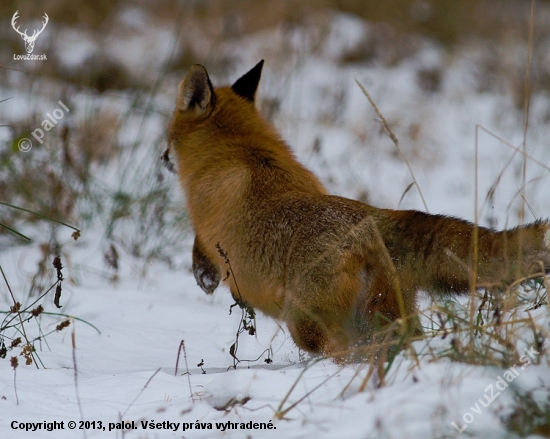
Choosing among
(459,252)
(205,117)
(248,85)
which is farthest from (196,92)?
(459,252)

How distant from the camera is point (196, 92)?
497 cm

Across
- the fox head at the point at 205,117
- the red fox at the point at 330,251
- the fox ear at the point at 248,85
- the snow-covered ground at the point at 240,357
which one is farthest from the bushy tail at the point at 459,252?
the fox ear at the point at 248,85

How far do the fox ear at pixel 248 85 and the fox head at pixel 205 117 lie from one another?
Result: 11 centimetres

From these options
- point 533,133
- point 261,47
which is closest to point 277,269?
point 533,133

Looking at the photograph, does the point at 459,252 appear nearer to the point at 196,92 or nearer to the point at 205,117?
the point at 205,117

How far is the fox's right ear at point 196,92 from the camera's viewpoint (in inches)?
191

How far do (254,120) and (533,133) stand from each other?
7729mm

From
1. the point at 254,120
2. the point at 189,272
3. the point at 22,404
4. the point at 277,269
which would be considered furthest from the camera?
the point at 189,272

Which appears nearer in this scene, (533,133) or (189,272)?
(189,272)

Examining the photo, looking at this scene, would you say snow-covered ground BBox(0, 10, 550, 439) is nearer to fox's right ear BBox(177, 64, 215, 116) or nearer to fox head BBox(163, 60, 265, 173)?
fox head BBox(163, 60, 265, 173)

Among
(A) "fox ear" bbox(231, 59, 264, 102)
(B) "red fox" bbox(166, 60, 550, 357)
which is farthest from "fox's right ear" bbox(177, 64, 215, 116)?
(B) "red fox" bbox(166, 60, 550, 357)

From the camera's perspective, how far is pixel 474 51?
17.5 metres

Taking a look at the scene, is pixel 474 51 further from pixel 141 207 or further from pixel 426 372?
pixel 426 372

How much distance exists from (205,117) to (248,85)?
1.98 ft
